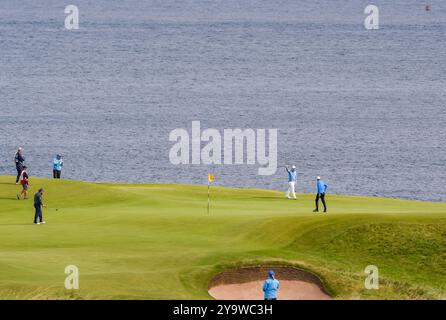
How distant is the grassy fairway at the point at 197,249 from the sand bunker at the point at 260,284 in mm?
426

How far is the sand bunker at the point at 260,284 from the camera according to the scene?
136ft

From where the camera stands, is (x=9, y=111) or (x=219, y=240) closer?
(x=219, y=240)

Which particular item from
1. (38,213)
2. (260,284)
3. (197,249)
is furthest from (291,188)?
(260,284)

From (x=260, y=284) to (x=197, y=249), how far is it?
4.47m

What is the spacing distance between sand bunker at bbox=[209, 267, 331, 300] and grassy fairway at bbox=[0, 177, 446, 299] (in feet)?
1.40

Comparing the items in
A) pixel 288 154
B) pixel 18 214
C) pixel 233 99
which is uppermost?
pixel 233 99

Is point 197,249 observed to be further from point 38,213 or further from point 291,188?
point 291,188

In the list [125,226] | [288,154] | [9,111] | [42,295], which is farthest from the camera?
[9,111]

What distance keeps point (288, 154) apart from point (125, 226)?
85.4 meters

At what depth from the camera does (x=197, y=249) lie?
45.8m

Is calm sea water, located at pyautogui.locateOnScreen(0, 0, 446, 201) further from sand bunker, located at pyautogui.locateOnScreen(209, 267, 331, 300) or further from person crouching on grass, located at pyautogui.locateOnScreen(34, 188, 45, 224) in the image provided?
sand bunker, located at pyautogui.locateOnScreen(209, 267, 331, 300)

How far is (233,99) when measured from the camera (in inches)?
7082
